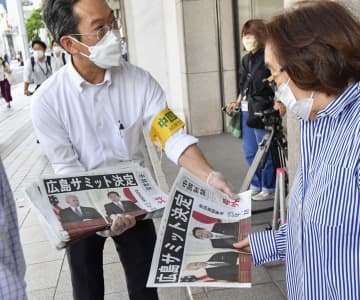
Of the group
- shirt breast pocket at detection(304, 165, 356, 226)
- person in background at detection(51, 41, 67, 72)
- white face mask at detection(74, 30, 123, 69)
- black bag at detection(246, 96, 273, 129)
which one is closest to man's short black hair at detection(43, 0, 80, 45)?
white face mask at detection(74, 30, 123, 69)

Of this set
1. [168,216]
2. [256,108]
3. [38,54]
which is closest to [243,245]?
[168,216]

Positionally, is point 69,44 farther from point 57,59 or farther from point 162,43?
point 57,59

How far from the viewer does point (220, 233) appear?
161cm

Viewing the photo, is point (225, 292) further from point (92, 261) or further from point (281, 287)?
point (92, 261)

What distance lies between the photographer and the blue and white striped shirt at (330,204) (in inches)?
45.5

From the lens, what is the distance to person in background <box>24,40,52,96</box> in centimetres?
882

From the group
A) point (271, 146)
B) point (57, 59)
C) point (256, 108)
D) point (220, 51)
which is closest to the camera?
point (271, 146)

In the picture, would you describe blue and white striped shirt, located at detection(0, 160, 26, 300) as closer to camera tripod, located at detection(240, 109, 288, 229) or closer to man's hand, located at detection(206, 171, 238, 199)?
man's hand, located at detection(206, 171, 238, 199)

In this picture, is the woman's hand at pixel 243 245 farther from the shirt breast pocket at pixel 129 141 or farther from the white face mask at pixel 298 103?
the shirt breast pocket at pixel 129 141

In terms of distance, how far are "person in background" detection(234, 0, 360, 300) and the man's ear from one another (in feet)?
3.27

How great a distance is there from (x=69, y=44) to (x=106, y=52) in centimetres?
17

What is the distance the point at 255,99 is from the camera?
13.4 ft

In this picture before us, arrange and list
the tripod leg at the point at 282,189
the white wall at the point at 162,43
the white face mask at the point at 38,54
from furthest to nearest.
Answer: the white face mask at the point at 38,54
the white wall at the point at 162,43
the tripod leg at the point at 282,189

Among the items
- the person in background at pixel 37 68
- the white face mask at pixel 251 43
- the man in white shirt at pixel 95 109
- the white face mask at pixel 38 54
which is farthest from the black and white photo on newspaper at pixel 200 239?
the white face mask at pixel 38 54
